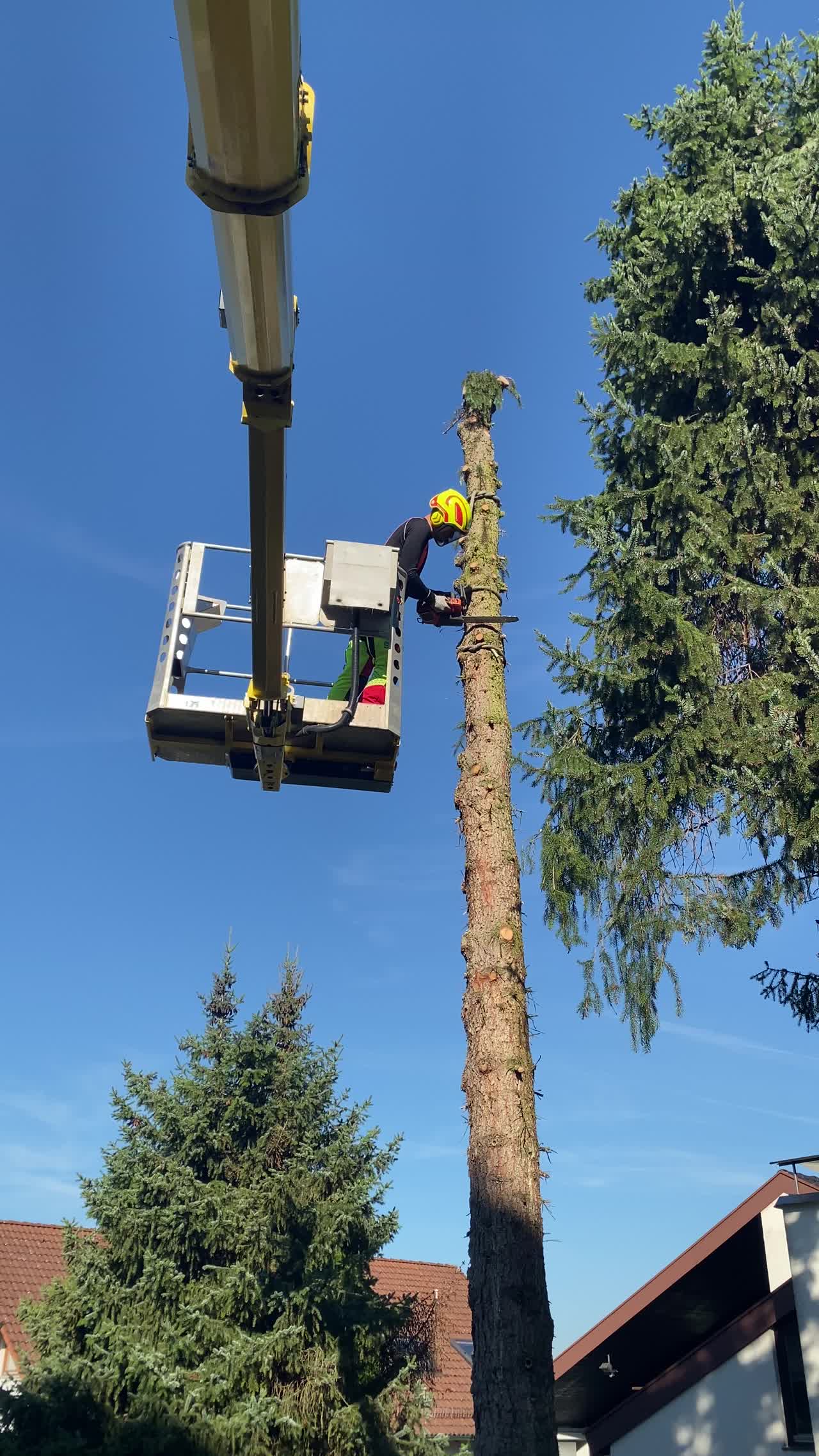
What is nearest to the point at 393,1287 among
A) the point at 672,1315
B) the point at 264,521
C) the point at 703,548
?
the point at 672,1315

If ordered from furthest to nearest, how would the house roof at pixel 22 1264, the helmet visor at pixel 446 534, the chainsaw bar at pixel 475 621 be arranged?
1. the house roof at pixel 22 1264
2. the helmet visor at pixel 446 534
3. the chainsaw bar at pixel 475 621

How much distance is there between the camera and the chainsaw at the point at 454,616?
7078 mm

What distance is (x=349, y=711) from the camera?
21.3ft

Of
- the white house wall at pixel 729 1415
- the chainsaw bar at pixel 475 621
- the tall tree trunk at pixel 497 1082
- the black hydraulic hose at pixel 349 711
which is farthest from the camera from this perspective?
the white house wall at pixel 729 1415

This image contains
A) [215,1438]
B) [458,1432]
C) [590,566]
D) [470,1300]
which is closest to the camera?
[470,1300]

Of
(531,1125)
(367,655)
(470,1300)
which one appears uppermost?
(367,655)

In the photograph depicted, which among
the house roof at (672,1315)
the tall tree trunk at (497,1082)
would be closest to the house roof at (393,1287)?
the house roof at (672,1315)

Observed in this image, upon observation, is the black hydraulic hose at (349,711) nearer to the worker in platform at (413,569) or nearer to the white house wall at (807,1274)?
the worker in platform at (413,569)

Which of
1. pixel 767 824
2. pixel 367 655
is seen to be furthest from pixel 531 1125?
pixel 767 824

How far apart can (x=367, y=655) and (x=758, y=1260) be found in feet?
29.9

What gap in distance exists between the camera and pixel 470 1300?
5.51 m

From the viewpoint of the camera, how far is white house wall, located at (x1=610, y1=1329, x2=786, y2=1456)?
10.4m

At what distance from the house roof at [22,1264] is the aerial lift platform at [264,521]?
42.1ft

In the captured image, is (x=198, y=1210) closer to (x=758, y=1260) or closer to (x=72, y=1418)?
(x=72, y=1418)
